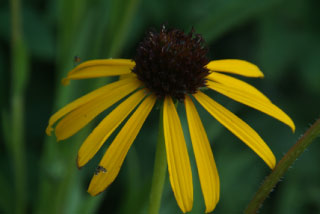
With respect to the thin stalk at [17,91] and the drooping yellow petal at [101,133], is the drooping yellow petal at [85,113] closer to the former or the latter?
the drooping yellow petal at [101,133]

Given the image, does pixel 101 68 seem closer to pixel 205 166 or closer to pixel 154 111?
pixel 205 166

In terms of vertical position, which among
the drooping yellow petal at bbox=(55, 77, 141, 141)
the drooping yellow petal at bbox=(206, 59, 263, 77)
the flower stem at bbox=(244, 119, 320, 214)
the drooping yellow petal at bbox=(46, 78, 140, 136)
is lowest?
the flower stem at bbox=(244, 119, 320, 214)

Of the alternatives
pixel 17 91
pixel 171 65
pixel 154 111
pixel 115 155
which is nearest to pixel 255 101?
pixel 171 65

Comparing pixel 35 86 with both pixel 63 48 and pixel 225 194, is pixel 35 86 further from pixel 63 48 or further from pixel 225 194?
pixel 225 194

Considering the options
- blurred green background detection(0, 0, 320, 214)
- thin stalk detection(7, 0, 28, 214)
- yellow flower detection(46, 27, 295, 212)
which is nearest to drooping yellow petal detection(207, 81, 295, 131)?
yellow flower detection(46, 27, 295, 212)

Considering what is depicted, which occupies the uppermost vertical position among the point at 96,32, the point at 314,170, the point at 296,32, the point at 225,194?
the point at 96,32

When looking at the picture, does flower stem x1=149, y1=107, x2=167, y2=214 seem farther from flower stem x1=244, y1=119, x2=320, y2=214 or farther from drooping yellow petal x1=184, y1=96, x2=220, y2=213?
flower stem x1=244, y1=119, x2=320, y2=214

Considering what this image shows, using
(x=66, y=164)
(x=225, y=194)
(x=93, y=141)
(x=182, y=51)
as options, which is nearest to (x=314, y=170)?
(x=225, y=194)
